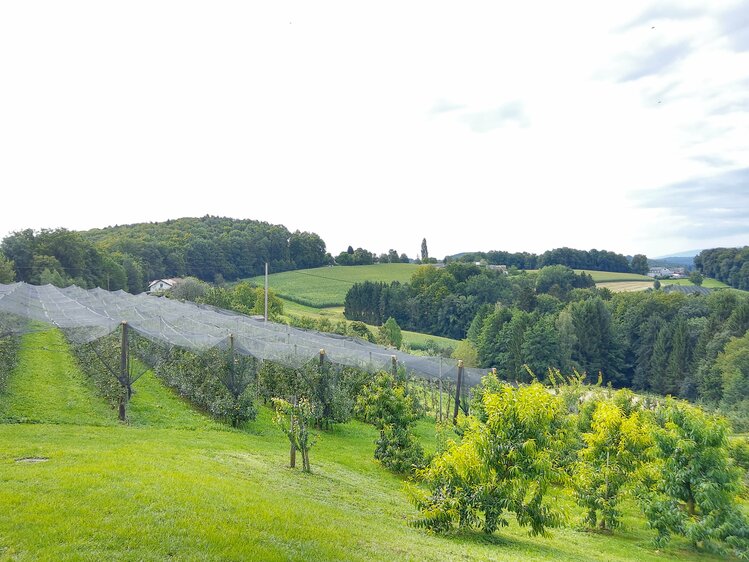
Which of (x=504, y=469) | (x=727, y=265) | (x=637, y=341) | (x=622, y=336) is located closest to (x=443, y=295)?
(x=622, y=336)

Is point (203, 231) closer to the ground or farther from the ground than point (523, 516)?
farther from the ground

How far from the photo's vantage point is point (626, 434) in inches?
500

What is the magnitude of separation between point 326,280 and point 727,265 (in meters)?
81.7

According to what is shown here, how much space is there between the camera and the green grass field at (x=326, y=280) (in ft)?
299

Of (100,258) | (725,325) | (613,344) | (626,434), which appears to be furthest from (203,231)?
(626,434)

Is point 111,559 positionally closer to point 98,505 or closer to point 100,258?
point 98,505

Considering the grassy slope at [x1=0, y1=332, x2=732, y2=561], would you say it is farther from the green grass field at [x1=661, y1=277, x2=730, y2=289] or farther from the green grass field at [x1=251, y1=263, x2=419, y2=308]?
the green grass field at [x1=661, y1=277, x2=730, y2=289]

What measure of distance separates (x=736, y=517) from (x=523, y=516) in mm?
6963

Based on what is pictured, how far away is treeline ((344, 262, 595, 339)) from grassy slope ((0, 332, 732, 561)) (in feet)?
244

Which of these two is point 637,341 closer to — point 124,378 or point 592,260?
point 592,260

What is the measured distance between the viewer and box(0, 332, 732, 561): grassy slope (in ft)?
20.3

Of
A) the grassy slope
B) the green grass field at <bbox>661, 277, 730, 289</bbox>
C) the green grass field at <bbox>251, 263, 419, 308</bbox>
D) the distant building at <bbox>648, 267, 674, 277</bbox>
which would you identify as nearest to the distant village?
the distant building at <bbox>648, 267, 674, 277</bbox>

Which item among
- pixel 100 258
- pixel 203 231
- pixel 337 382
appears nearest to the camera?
pixel 337 382

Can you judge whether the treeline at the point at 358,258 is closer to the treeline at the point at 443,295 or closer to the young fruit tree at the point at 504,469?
→ the treeline at the point at 443,295
